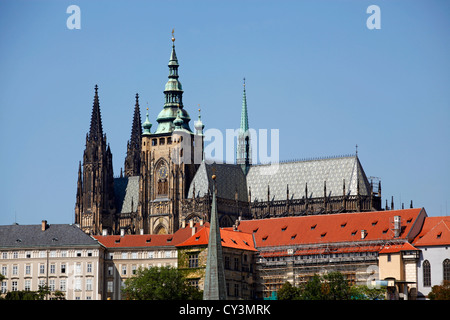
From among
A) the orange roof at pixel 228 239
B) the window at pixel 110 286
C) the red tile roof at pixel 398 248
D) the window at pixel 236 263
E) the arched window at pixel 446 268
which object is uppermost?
the orange roof at pixel 228 239

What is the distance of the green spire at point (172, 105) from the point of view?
599 feet

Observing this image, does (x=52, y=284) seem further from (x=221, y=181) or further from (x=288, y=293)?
(x=221, y=181)

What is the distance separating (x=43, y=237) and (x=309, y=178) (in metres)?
42.4

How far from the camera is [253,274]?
14162 cm

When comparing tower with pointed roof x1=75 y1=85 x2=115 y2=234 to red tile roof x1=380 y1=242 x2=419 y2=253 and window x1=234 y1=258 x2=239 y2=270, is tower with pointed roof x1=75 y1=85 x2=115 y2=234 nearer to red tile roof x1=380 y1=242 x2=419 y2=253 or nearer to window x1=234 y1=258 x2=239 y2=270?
window x1=234 y1=258 x2=239 y2=270

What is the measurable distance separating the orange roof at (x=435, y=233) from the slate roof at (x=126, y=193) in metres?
56.9

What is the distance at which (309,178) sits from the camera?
17512 centimetres

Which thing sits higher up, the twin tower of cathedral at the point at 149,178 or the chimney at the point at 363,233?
the twin tower of cathedral at the point at 149,178

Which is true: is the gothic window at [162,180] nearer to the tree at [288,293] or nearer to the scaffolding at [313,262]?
the scaffolding at [313,262]

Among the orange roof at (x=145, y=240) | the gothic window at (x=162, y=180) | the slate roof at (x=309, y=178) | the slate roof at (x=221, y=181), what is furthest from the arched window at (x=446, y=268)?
the gothic window at (x=162, y=180)

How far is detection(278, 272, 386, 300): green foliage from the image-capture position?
124125 millimetres
